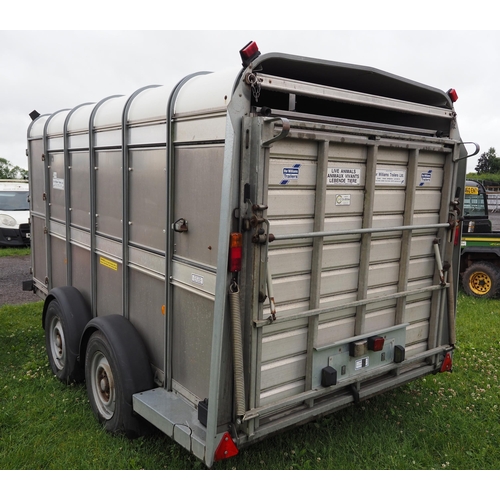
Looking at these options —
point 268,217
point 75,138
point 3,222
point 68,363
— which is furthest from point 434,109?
point 3,222

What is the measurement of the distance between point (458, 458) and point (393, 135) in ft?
8.66

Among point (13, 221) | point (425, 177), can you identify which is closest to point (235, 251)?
point (425, 177)

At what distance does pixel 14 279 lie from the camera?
37.7 feet

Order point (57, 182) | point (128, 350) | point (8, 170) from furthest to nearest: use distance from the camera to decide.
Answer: point (8, 170)
point (57, 182)
point (128, 350)

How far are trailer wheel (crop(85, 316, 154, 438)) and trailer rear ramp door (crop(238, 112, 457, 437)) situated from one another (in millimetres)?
1121

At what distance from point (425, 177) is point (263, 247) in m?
1.82

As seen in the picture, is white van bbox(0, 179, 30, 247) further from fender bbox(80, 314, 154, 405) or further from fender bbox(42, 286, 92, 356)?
fender bbox(80, 314, 154, 405)

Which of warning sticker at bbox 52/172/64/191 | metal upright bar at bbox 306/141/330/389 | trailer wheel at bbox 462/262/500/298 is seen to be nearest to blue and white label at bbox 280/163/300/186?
metal upright bar at bbox 306/141/330/389

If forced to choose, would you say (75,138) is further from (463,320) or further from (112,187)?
(463,320)

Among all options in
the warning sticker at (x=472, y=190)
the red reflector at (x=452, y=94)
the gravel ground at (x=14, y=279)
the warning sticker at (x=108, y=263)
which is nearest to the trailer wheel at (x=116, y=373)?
the warning sticker at (x=108, y=263)

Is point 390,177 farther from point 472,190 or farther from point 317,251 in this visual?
point 472,190

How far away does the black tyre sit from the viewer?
5148 mm

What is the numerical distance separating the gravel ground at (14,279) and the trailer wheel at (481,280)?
316 inches

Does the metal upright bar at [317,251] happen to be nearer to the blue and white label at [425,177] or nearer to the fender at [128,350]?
the blue and white label at [425,177]
